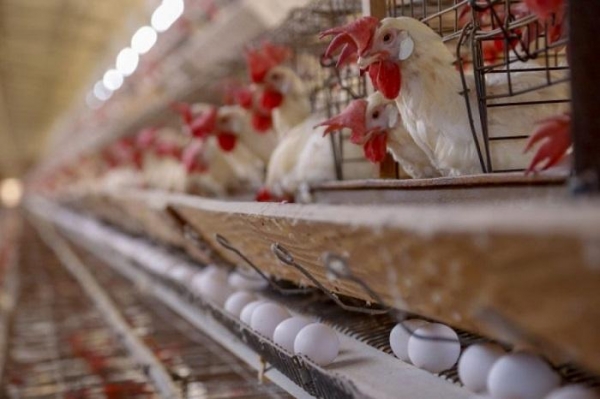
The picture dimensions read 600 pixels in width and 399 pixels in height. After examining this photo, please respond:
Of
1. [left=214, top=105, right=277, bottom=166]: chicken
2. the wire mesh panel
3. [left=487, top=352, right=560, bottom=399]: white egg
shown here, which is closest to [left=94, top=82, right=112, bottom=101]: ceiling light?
the wire mesh panel

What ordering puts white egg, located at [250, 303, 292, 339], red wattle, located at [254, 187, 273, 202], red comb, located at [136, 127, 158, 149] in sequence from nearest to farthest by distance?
white egg, located at [250, 303, 292, 339] < red wattle, located at [254, 187, 273, 202] < red comb, located at [136, 127, 158, 149]

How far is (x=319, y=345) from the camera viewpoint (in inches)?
57.2

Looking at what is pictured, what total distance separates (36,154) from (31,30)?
19.2 m

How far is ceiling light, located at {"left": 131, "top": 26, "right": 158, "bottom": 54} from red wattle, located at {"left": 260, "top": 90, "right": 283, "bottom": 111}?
3910 millimetres

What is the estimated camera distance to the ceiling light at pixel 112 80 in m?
8.55

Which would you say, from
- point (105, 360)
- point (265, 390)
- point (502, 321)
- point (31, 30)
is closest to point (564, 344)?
point (502, 321)

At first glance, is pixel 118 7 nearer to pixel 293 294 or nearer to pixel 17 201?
pixel 293 294

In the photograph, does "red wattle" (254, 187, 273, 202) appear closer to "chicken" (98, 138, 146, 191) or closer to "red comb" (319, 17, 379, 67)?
"red comb" (319, 17, 379, 67)

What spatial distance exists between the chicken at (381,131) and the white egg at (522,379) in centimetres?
66

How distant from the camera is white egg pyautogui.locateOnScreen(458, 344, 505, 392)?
3.63ft

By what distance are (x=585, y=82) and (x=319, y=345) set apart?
2.33 ft

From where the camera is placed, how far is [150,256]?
3994 millimetres

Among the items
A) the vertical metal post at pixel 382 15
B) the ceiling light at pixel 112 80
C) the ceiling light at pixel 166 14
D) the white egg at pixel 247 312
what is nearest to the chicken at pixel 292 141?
the vertical metal post at pixel 382 15

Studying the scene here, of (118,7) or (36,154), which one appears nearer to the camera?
(118,7)
